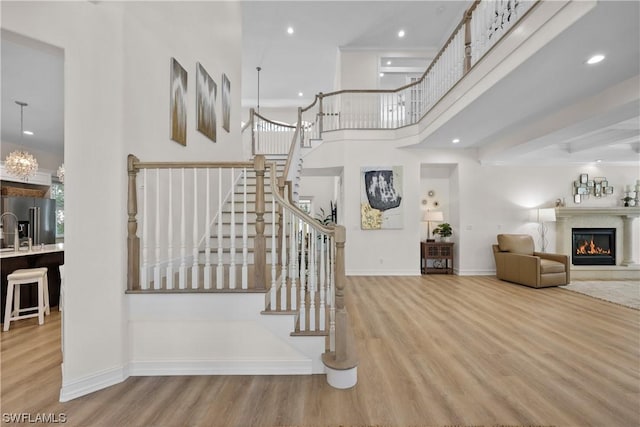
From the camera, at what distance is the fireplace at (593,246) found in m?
6.57

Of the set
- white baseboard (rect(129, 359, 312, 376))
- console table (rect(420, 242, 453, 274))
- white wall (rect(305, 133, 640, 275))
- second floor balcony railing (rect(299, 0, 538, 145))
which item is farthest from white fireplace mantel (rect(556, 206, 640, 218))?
white baseboard (rect(129, 359, 312, 376))

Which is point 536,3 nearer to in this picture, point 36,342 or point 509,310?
point 509,310

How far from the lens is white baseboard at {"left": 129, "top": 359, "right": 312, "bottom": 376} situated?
2.31m

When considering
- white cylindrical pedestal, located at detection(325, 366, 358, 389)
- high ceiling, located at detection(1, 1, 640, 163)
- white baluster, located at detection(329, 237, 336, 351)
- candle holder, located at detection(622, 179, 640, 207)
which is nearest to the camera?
white cylindrical pedestal, located at detection(325, 366, 358, 389)

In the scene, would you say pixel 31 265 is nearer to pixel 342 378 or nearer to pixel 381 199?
pixel 342 378

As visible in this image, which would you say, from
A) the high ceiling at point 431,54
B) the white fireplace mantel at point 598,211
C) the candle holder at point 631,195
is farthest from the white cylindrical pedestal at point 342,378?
the candle holder at point 631,195

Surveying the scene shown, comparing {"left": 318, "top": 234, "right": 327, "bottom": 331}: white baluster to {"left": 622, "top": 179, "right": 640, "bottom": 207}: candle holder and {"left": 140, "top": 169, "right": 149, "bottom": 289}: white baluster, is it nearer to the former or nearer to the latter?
{"left": 140, "top": 169, "right": 149, "bottom": 289}: white baluster

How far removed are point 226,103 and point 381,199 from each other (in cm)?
382

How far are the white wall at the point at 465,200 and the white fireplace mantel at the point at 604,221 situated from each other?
0.67ft

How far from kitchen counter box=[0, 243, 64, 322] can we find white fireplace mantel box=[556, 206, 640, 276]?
9407mm

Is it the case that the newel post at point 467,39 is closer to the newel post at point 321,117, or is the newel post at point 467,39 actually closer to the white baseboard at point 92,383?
the newel post at point 321,117

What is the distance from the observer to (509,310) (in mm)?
3953

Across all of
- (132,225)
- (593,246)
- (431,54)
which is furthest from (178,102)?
(593,246)

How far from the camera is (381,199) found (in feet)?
21.6
